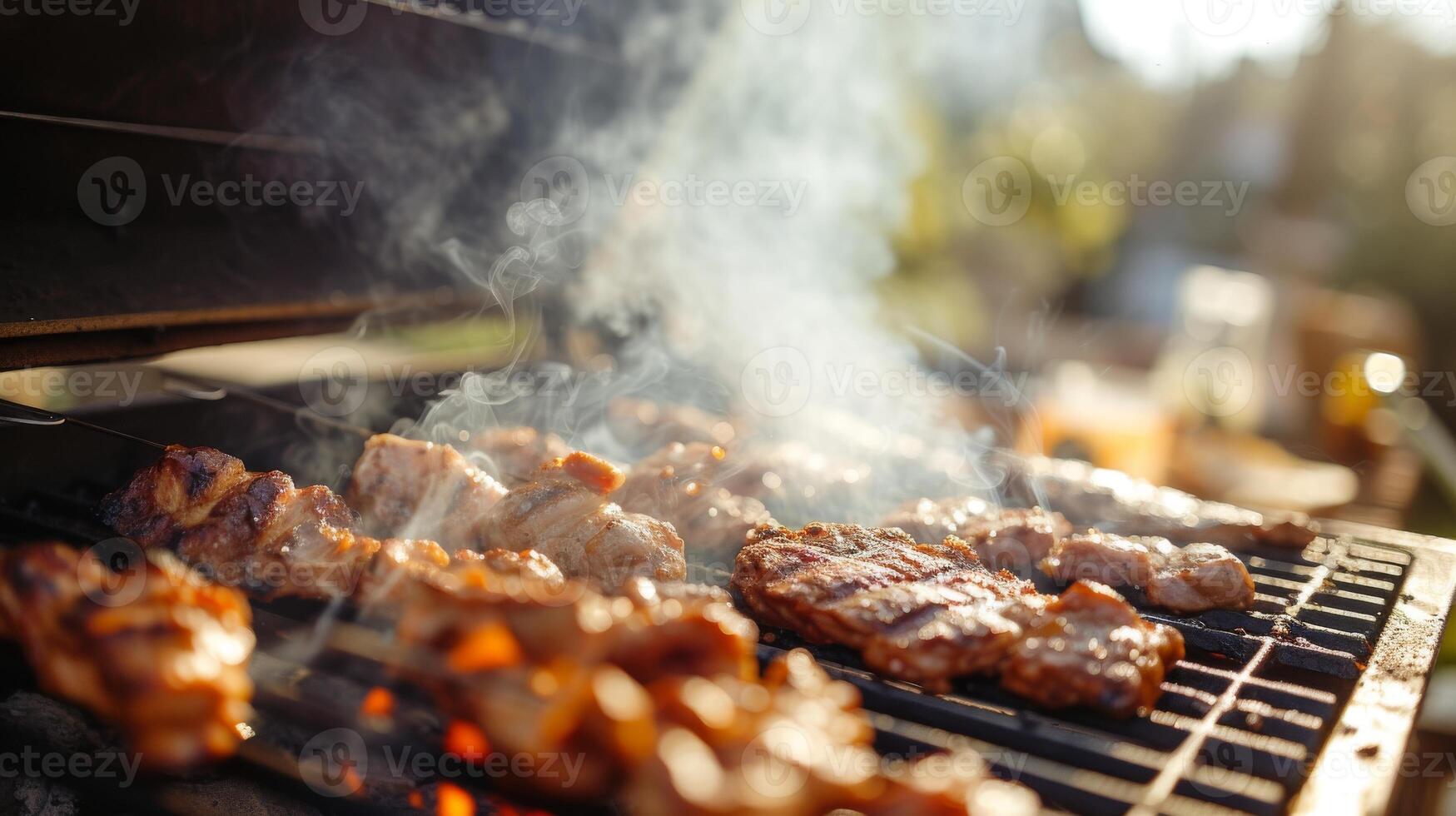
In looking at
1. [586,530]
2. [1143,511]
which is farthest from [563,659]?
[1143,511]

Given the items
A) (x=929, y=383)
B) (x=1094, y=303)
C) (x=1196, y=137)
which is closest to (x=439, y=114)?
(x=929, y=383)

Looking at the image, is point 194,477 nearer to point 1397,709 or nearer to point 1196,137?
point 1397,709

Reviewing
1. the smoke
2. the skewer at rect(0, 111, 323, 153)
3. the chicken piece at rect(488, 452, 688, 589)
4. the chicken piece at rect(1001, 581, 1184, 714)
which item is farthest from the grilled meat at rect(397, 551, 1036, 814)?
the skewer at rect(0, 111, 323, 153)

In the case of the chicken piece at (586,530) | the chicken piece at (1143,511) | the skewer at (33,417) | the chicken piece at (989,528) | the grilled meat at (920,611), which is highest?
the chicken piece at (1143,511)

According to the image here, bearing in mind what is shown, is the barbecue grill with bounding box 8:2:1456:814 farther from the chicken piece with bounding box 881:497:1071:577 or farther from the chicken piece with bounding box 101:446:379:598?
the chicken piece with bounding box 881:497:1071:577

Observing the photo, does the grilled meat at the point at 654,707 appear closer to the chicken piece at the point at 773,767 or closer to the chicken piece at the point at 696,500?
the chicken piece at the point at 773,767

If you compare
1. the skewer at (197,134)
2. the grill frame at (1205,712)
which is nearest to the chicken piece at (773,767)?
the grill frame at (1205,712)

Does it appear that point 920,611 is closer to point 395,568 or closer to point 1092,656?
point 1092,656
